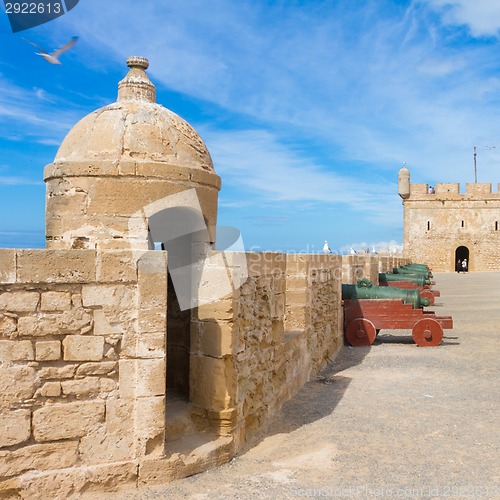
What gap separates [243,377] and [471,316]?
9.73 meters

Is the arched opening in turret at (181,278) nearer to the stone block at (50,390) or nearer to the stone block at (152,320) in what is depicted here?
the stone block at (152,320)

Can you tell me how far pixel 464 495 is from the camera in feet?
11.9

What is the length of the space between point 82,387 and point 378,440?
2550 millimetres

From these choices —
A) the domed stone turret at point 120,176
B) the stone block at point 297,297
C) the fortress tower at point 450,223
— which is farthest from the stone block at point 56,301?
the fortress tower at point 450,223

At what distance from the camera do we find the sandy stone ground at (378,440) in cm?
369

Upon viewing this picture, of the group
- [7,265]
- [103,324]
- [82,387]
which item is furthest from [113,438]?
[7,265]

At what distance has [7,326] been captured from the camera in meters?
3.33

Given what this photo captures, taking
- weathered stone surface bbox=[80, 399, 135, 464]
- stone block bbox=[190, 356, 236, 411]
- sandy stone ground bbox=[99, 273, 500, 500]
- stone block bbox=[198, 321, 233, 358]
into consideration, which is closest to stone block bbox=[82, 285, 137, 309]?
weathered stone surface bbox=[80, 399, 135, 464]

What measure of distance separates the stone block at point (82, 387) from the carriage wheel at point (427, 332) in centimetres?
677

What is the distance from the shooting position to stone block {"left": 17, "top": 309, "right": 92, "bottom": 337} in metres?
3.36

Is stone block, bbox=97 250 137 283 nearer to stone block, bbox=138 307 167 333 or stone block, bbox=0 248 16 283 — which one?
stone block, bbox=138 307 167 333

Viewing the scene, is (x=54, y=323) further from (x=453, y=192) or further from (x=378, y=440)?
(x=453, y=192)

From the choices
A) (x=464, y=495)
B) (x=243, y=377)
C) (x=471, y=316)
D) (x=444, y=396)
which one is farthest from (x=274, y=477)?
(x=471, y=316)

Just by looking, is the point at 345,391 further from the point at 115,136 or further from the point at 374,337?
the point at 115,136
